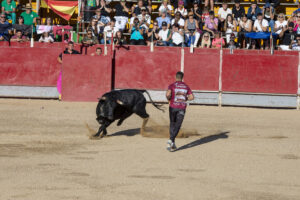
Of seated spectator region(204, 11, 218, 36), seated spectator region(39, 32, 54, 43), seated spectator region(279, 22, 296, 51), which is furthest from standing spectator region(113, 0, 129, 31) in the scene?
seated spectator region(279, 22, 296, 51)

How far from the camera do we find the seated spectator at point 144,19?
19422 millimetres

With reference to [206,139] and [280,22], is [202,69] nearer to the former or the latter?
[280,22]

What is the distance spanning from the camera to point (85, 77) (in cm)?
1802

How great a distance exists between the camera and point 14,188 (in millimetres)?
7418

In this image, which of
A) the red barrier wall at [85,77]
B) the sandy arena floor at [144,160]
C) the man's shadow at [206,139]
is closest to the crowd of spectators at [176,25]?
the red barrier wall at [85,77]

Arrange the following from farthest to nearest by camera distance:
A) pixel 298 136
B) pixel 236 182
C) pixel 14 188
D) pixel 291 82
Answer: pixel 291 82, pixel 298 136, pixel 236 182, pixel 14 188

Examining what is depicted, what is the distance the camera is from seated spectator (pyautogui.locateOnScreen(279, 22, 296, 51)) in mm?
Result: 18672

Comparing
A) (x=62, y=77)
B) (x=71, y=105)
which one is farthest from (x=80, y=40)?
(x=71, y=105)

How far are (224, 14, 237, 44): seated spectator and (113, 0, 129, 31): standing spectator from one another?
3.17 meters

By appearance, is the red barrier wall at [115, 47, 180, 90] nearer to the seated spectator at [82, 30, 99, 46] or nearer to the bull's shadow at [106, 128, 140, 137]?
the seated spectator at [82, 30, 99, 46]

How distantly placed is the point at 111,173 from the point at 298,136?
5.42m

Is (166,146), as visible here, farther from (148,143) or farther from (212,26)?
(212,26)

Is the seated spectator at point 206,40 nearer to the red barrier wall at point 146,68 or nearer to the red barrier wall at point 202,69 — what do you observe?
the red barrier wall at point 202,69

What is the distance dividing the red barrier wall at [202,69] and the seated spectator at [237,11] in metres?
1.93
